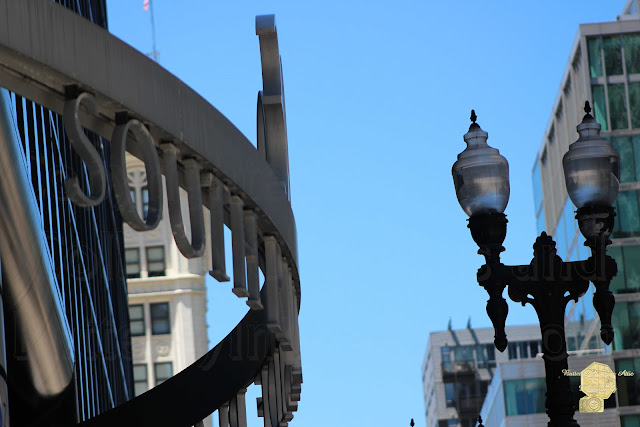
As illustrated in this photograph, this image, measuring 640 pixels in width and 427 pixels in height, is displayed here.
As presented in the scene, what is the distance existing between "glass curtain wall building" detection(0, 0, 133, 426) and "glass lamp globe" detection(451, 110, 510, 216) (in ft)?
12.4

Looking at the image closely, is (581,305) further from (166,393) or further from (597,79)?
(166,393)

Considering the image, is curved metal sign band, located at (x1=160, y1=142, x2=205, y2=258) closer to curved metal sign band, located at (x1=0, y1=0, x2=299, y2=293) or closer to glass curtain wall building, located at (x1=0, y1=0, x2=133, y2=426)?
curved metal sign band, located at (x1=0, y1=0, x2=299, y2=293)

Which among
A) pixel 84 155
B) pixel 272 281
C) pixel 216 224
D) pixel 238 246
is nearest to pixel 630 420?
pixel 272 281

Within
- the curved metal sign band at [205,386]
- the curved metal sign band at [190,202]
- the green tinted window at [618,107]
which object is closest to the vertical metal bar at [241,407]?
the curved metal sign band at [205,386]

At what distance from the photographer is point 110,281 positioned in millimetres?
40812

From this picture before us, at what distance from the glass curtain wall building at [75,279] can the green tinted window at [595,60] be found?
25324 millimetres

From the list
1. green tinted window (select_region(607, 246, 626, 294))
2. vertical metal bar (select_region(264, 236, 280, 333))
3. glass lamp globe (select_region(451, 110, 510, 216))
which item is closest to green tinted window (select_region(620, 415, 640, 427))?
green tinted window (select_region(607, 246, 626, 294))

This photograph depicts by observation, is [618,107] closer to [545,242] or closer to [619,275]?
[619,275]

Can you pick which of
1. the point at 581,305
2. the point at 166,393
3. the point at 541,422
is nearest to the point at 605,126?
the point at 581,305

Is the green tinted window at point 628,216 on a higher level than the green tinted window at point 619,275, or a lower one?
higher

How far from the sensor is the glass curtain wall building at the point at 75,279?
14.8 metres

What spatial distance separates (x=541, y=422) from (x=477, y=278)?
5963 centimetres

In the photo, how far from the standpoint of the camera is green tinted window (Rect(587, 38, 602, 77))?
206 feet

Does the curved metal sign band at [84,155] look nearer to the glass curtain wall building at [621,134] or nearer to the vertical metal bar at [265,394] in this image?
the vertical metal bar at [265,394]
